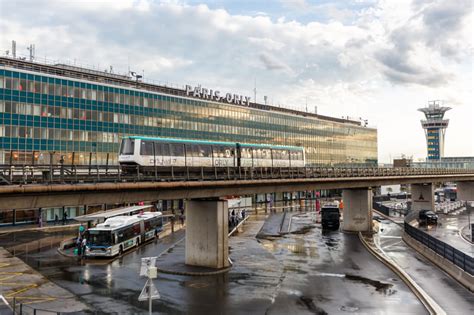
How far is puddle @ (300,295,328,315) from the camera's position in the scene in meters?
20.9

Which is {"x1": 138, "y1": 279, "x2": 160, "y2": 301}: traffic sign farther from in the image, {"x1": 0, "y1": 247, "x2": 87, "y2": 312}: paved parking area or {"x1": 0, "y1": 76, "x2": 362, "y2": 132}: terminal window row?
{"x1": 0, "y1": 76, "x2": 362, "y2": 132}: terminal window row

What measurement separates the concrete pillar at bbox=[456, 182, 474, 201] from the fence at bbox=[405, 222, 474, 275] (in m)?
67.6

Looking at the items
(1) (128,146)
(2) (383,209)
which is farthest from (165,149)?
(2) (383,209)

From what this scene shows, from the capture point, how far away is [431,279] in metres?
27.6

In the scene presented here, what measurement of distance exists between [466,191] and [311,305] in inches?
3668

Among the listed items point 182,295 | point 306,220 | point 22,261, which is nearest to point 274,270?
point 182,295

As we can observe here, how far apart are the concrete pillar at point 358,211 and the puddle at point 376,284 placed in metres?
24.3

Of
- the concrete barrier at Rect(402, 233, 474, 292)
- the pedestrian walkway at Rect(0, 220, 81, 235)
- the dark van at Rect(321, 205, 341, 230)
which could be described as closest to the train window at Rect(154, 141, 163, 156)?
the concrete barrier at Rect(402, 233, 474, 292)

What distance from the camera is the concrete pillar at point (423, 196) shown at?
246 feet

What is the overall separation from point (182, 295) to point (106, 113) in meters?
58.9

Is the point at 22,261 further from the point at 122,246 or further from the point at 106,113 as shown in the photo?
the point at 106,113

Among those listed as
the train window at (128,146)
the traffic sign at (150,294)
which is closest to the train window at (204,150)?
the train window at (128,146)

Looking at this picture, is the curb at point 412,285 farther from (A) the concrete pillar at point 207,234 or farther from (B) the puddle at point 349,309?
(A) the concrete pillar at point 207,234

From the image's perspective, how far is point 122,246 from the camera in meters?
37.6
